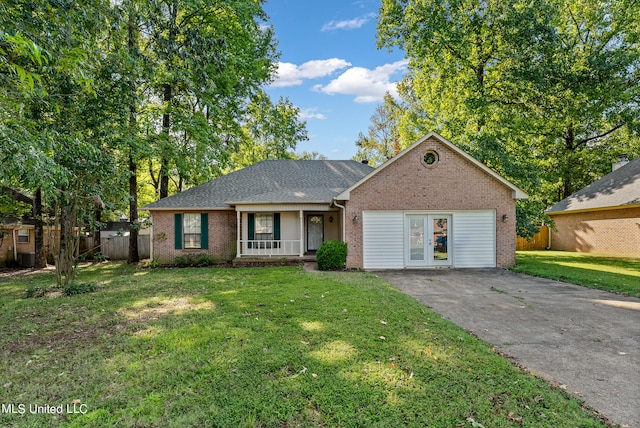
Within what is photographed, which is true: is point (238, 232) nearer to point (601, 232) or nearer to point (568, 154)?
point (601, 232)

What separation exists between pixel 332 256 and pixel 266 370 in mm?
8107

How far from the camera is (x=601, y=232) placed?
1756 centimetres

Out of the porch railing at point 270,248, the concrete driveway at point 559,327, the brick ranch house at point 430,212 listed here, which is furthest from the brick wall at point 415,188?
the porch railing at point 270,248

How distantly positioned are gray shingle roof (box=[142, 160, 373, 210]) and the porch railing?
199 cm

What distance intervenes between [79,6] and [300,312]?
24.8 feet

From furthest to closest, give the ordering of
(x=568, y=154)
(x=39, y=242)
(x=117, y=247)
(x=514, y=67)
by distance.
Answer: (x=568, y=154)
(x=117, y=247)
(x=514, y=67)
(x=39, y=242)

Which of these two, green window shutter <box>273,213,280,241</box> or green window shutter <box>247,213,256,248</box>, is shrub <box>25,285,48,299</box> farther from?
green window shutter <box>273,213,280,241</box>

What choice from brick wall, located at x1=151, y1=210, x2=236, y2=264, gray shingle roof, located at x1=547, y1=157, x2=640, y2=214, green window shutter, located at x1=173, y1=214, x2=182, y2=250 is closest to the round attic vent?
brick wall, located at x1=151, y1=210, x2=236, y2=264

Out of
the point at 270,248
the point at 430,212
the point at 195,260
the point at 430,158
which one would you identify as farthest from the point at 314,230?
the point at 430,158

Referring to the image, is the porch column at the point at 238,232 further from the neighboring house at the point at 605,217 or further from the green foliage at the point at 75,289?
the neighboring house at the point at 605,217

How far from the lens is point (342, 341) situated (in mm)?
4531

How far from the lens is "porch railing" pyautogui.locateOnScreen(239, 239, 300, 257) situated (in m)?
14.6

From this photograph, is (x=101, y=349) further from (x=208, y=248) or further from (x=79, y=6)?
(x=208, y=248)

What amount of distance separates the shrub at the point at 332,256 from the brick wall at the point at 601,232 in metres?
14.8
